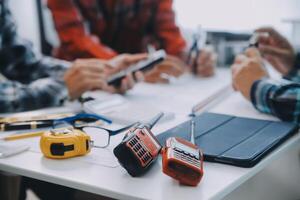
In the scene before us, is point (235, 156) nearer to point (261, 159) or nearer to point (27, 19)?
point (261, 159)

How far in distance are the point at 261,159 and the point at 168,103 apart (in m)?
0.47

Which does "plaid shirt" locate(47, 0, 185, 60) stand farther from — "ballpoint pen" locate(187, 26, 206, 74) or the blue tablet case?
the blue tablet case

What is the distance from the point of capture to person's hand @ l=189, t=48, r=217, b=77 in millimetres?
1563

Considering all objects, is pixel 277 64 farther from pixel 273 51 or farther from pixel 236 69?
pixel 236 69

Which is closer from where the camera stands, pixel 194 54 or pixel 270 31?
pixel 270 31

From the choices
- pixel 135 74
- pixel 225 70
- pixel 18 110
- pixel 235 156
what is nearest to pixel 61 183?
pixel 235 156

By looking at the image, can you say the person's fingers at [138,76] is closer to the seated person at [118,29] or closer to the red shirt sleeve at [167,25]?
the seated person at [118,29]

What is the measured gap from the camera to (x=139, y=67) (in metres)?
1.32

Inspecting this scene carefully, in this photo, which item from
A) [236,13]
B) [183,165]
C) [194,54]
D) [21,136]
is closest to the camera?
[183,165]

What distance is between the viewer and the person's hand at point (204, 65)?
1.56 metres

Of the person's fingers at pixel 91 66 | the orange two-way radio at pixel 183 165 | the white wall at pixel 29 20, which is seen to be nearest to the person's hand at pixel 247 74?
the person's fingers at pixel 91 66

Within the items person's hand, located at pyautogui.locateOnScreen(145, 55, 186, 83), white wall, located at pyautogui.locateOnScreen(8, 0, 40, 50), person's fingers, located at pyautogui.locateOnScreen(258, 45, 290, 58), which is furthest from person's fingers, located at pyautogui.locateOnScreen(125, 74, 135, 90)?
white wall, located at pyautogui.locateOnScreen(8, 0, 40, 50)

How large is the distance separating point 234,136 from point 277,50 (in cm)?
58

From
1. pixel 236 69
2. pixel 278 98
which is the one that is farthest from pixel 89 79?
pixel 278 98
